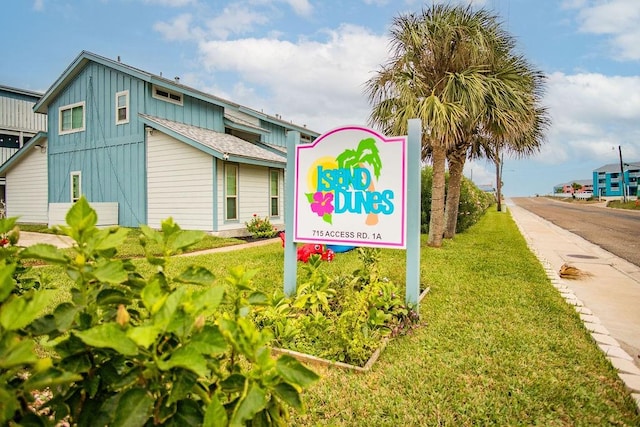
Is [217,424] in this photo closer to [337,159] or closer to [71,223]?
[71,223]

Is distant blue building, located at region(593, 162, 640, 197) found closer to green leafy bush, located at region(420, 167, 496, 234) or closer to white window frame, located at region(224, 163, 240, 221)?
green leafy bush, located at region(420, 167, 496, 234)

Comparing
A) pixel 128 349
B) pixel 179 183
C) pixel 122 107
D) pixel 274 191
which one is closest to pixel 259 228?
pixel 274 191

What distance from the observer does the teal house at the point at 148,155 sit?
1339 cm

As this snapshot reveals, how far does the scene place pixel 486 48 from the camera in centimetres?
1045

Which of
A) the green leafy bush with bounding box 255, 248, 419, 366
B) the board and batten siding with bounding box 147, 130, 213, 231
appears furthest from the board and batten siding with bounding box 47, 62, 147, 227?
the green leafy bush with bounding box 255, 248, 419, 366

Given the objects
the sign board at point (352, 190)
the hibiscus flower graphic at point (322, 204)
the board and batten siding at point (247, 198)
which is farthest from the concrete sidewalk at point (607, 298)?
the board and batten siding at point (247, 198)

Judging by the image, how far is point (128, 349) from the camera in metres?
0.79

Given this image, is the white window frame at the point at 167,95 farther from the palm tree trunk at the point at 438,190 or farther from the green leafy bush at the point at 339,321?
the green leafy bush at the point at 339,321

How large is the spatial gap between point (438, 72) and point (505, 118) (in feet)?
7.57

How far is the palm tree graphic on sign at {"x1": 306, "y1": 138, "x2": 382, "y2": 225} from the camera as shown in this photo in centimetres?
498

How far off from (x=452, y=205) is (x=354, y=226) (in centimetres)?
903

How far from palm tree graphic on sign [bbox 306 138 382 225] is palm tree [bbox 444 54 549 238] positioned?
6783mm

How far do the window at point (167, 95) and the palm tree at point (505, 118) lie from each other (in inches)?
419

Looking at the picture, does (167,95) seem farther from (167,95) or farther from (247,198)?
(247,198)
